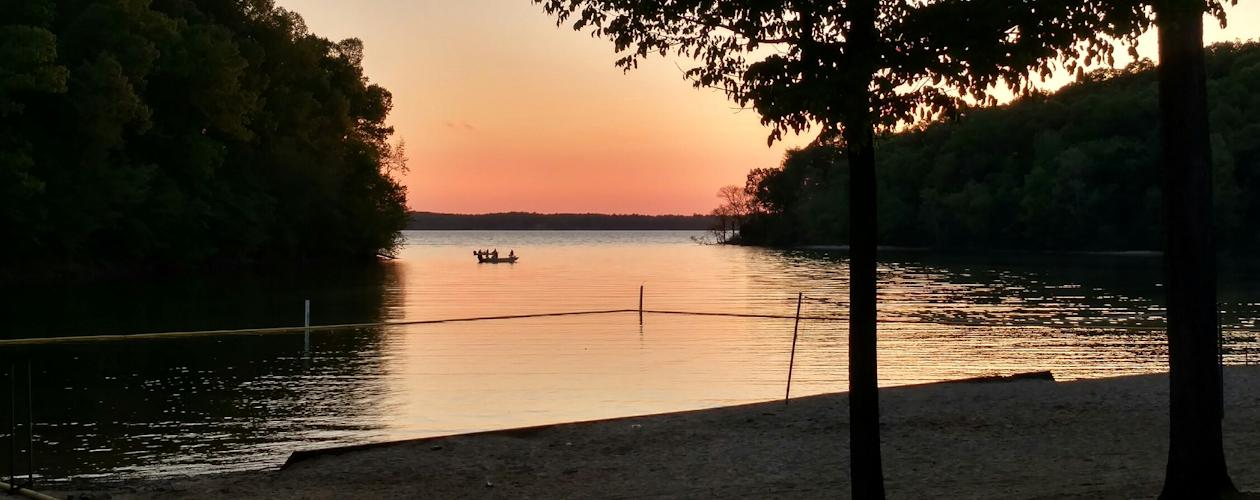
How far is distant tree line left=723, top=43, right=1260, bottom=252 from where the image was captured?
106 metres

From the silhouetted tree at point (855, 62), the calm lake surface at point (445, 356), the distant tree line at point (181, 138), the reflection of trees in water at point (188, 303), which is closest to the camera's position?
the silhouetted tree at point (855, 62)

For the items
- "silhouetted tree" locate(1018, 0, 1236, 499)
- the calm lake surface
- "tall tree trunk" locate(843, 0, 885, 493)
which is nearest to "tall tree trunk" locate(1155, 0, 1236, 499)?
"silhouetted tree" locate(1018, 0, 1236, 499)

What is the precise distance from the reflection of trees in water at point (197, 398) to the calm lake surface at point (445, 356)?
0.07m

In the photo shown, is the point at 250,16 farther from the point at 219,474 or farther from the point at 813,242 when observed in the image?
the point at 813,242

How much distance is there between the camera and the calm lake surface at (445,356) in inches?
775

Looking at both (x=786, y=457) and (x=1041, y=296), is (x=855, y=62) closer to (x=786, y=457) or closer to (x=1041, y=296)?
Result: (x=786, y=457)

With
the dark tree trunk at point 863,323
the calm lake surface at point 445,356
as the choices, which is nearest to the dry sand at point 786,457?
the dark tree trunk at point 863,323

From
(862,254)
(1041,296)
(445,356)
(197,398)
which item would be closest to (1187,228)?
(862,254)

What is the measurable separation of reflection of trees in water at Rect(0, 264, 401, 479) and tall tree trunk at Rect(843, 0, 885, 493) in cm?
864

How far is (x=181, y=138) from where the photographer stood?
71.1 meters

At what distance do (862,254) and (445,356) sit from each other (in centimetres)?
2239

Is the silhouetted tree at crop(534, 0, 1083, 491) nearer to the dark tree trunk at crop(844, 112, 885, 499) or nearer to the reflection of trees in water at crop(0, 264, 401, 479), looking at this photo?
the dark tree trunk at crop(844, 112, 885, 499)

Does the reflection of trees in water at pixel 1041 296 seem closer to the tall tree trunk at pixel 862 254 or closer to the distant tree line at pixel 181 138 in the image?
the tall tree trunk at pixel 862 254

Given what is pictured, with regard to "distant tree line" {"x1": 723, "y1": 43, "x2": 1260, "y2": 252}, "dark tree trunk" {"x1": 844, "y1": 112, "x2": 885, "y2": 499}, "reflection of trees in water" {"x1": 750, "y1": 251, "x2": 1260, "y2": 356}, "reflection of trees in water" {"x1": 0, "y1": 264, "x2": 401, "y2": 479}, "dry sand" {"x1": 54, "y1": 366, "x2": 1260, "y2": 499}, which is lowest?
"reflection of trees in water" {"x1": 750, "y1": 251, "x2": 1260, "y2": 356}
